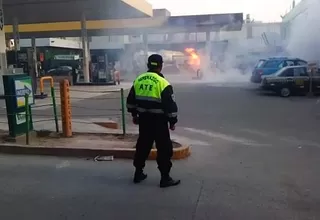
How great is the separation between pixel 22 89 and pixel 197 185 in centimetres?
451

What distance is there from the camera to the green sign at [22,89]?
7.84 metres

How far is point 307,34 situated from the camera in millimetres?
29719

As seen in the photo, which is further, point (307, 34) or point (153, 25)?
point (153, 25)

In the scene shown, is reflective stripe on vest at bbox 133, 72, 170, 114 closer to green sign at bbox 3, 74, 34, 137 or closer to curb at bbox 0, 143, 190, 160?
curb at bbox 0, 143, 190, 160

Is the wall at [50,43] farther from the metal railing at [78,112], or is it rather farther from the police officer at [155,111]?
the police officer at [155,111]

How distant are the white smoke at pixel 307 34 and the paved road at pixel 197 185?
21.5 meters

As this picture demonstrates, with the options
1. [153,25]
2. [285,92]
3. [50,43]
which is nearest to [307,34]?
[153,25]

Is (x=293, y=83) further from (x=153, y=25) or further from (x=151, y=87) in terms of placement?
(x=153, y=25)

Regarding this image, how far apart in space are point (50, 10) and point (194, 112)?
19068 millimetres

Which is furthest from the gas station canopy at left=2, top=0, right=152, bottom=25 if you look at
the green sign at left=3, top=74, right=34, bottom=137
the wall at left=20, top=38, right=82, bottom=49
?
the green sign at left=3, top=74, right=34, bottom=137

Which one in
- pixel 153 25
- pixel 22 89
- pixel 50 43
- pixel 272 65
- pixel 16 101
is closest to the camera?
pixel 16 101

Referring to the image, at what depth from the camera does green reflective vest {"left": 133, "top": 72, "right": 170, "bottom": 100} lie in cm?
514

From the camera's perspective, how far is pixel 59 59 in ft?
129

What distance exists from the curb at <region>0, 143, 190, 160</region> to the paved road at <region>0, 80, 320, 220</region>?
21cm
